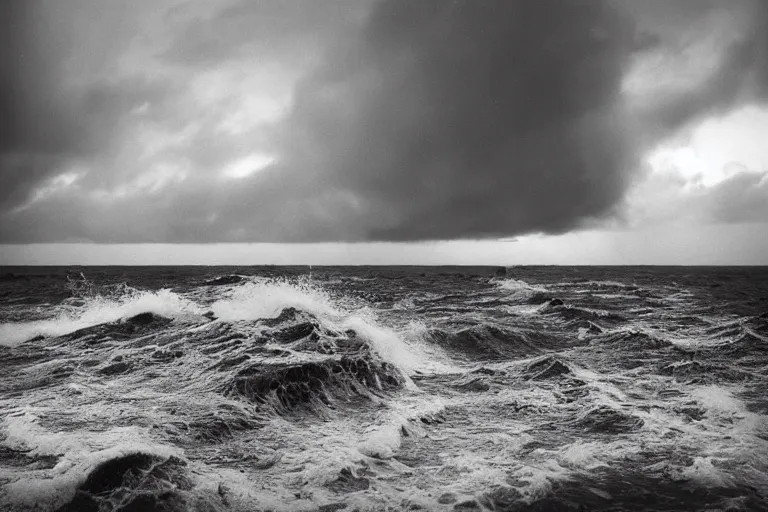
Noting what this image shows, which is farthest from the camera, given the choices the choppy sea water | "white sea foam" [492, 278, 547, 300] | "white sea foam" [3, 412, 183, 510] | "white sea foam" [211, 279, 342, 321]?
"white sea foam" [492, 278, 547, 300]

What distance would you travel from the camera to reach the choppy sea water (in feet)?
16.5

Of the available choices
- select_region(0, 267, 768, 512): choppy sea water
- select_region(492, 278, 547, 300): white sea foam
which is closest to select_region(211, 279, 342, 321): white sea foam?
select_region(0, 267, 768, 512): choppy sea water

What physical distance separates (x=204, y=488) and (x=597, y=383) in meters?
8.05

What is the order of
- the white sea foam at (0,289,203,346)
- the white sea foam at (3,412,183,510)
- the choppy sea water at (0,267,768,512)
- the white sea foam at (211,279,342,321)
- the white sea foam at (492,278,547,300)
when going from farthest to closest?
the white sea foam at (492,278,547,300) < the white sea foam at (211,279,342,321) < the white sea foam at (0,289,203,346) < the choppy sea water at (0,267,768,512) < the white sea foam at (3,412,183,510)

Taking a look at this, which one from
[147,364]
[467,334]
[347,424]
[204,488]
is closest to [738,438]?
[347,424]

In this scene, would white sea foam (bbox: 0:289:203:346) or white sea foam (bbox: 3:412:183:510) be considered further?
white sea foam (bbox: 0:289:203:346)

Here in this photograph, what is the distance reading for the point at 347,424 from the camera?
7.37m

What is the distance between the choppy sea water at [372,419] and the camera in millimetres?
5039

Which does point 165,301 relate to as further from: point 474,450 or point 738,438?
point 738,438

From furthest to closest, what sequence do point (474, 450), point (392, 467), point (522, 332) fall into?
point (522, 332)
point (474, 450)
point (392, 467)

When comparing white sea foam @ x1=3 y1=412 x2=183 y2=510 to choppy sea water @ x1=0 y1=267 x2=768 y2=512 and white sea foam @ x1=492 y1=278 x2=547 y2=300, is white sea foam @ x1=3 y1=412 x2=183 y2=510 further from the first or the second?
white sea foam @ x1=492 y1=278 x2=547 y2=300

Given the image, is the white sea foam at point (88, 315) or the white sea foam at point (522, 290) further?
the white sea foam at point (522, 290)

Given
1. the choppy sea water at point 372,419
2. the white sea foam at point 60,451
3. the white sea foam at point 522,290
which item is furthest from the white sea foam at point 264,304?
the white sea foam at point 522,290

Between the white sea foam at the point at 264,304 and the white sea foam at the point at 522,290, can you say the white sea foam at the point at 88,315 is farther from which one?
the white sea foam at the point at 522,290
